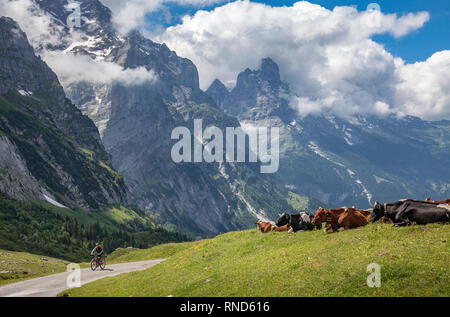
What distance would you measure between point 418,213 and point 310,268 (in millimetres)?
10743

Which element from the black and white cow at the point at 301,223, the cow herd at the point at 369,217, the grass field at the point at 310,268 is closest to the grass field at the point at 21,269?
the grass field at the point at 310,268

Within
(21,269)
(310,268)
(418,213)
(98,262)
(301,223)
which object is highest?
(418,213)

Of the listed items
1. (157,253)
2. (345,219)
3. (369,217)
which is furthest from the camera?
(157,253)

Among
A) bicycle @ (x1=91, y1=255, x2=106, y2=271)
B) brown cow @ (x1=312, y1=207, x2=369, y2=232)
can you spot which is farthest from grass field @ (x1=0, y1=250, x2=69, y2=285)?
brown cow @ (x1=312, y1=207, x2=369, y2=232)

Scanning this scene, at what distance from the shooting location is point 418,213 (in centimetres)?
2867

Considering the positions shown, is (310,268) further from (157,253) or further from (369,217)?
(157,253)

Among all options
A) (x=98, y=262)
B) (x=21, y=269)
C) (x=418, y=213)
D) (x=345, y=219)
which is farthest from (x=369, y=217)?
(x=21, y=269)

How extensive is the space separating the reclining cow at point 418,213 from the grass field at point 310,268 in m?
0.91

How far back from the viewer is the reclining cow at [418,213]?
27844 millimetres
